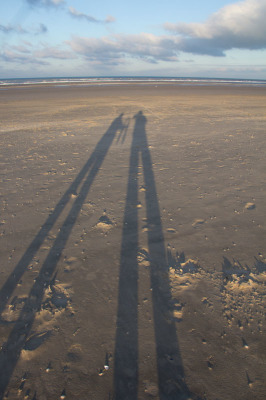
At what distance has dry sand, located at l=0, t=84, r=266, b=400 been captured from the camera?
225 cm

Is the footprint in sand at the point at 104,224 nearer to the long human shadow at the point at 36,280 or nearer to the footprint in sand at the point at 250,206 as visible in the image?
the long human shadow at the point at 36,280

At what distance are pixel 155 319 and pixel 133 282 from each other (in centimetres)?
61

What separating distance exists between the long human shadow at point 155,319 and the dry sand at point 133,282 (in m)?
0.01

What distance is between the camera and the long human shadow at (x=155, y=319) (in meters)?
2.19

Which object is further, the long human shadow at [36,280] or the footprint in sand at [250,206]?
the footprint in sand at [250,206]

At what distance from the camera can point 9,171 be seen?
700 cm

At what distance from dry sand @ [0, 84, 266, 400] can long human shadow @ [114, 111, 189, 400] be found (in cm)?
1

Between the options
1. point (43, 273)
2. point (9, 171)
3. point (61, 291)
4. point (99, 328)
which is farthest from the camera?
point (9, 171)

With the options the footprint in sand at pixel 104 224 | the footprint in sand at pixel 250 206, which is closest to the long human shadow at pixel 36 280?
the footprint in sand at pixel 104 224

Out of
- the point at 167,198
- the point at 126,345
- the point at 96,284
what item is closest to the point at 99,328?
the point at 126,345

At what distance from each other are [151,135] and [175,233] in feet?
25.3

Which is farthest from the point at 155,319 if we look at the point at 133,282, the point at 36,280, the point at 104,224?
the point at 104,224

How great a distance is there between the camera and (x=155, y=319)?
274cm

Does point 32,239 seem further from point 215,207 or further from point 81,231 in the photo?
point 215,207
